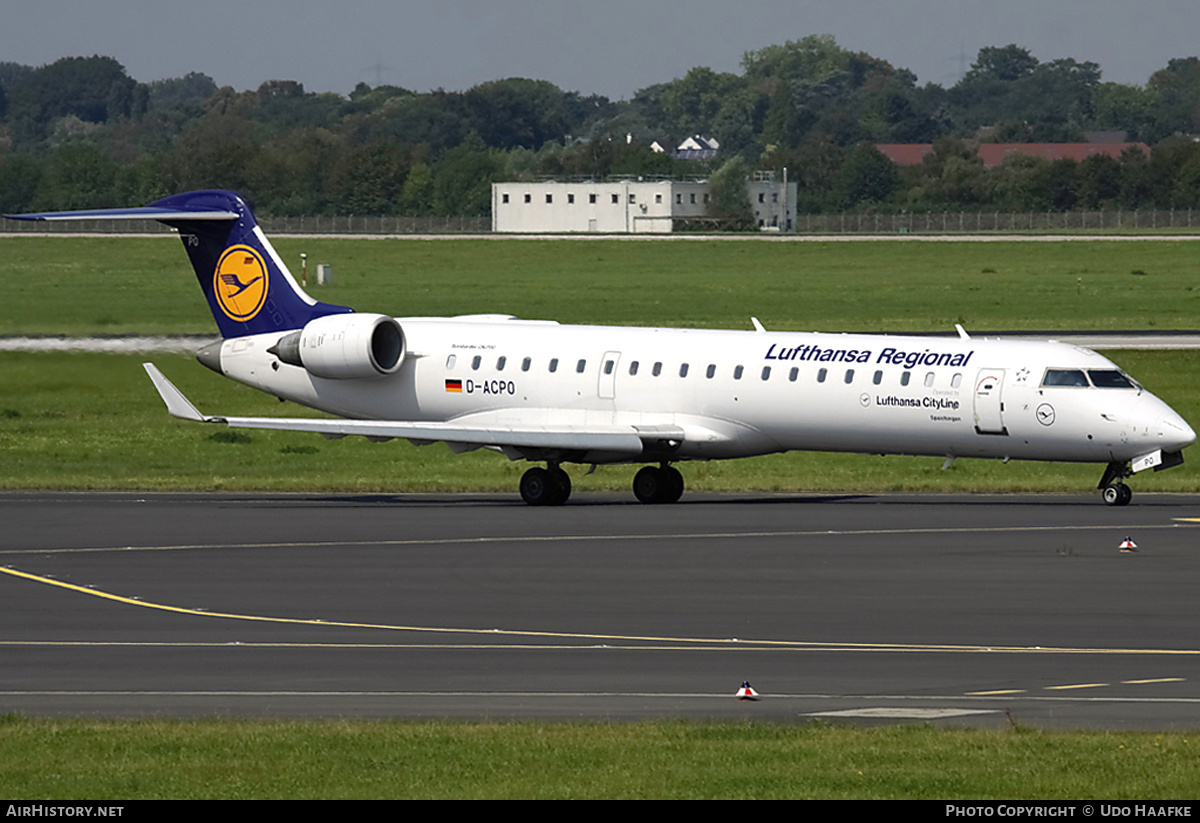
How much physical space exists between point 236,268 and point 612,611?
21.1 meters

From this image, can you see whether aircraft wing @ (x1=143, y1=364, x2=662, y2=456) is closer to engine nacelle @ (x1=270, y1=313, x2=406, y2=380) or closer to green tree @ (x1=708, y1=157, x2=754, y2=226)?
engine nacelle @ (x1=270, y1=313, x2=406, y2=380)

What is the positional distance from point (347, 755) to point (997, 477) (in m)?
31.8

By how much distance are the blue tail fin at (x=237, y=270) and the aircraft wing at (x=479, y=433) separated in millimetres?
4524

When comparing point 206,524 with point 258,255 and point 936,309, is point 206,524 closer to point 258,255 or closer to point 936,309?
point 258,255

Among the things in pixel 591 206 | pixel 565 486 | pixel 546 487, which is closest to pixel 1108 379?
pixel 565 486

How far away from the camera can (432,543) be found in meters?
33.1

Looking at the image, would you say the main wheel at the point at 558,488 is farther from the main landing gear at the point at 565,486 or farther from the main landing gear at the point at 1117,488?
the main landing gear at the point at 1117,488

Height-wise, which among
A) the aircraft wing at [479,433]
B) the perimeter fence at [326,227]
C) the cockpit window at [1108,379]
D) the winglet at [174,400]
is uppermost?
the perimeter fence at [326,227]

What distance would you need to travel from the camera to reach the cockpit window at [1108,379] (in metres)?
36.6

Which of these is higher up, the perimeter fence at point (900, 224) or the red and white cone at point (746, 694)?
the perimeter fence at point (900, 224)

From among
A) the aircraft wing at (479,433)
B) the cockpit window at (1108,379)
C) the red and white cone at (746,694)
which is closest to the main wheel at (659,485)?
the aircraft wing at (479,433)

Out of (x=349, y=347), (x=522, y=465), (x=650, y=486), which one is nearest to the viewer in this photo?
(x=650, y=486)

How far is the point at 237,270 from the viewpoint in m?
44.1

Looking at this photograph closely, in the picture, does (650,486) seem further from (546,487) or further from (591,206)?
(591,206)
